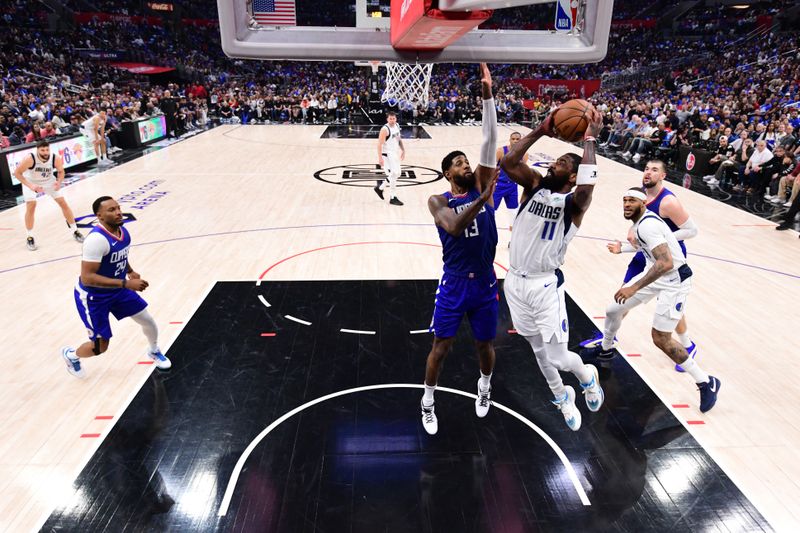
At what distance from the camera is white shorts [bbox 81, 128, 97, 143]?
13.8 metres

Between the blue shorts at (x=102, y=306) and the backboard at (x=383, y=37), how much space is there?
214 cm

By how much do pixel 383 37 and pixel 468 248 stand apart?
70.7 inches

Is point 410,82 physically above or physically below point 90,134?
above

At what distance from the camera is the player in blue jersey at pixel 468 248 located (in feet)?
11.2

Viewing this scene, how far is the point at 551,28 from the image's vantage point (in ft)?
13.5

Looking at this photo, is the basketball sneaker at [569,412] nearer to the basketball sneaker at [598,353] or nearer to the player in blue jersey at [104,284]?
the basketball sneaker at [598,353]

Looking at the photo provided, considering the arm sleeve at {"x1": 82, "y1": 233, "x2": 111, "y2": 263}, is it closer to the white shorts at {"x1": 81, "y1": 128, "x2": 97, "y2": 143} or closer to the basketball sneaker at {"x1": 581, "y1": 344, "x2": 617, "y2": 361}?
the basketball sneaker at {"x1": 581, "y1": 344, "x2": 617, "y2": 361}

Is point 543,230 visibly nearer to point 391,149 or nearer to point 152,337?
point 152,337

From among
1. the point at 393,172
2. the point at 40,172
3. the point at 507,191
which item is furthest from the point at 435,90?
the point at 40,172

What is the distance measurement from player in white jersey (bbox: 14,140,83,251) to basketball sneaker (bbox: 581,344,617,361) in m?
7.38

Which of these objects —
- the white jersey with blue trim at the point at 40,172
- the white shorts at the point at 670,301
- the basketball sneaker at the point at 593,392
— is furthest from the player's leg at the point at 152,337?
the white jersey with blue trim at the point at 40,172

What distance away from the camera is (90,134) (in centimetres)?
1389

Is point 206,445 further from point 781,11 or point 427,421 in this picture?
point 781,11

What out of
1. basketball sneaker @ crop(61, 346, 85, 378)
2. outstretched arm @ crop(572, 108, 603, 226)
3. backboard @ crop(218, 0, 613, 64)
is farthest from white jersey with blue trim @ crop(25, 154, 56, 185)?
outstretched arm @ crop(572, 108, 603, 226)
